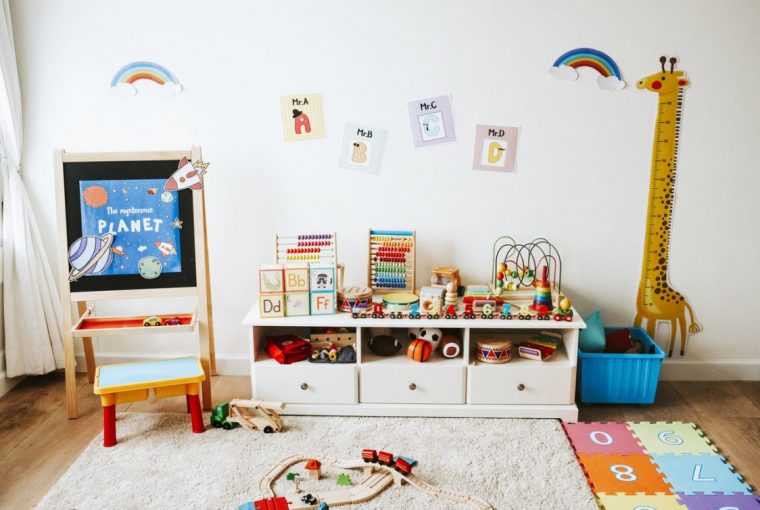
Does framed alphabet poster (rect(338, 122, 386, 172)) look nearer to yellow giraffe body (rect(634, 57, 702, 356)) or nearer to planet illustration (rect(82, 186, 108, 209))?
planet illustration (rect(82, 186, 108, 209))

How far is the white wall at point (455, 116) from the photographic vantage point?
2.73m

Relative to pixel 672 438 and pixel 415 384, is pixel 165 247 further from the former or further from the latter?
pixel 672 438

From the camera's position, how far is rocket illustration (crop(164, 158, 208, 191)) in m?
2.57

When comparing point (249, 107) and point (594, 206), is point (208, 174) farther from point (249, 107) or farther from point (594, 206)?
point (594, 206)

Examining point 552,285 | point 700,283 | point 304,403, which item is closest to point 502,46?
point 552,285

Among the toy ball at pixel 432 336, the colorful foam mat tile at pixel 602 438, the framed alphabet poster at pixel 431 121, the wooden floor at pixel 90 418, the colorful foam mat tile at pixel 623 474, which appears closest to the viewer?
the colorful foam mat tile at pixel 623 474

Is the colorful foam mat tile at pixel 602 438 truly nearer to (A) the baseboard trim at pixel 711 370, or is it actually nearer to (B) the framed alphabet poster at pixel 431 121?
(A) the baseboard trim at pixel 711 370

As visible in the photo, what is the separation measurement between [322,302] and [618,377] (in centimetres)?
131

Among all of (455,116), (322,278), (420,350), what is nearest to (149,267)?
(322,278)

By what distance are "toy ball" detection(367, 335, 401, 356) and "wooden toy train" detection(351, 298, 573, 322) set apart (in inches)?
6.2

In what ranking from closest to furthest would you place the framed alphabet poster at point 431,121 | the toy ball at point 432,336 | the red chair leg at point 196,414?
the red chair leg at point 196,414, the toy ball at point 432,336, the framed alphabet poster at point 431,121

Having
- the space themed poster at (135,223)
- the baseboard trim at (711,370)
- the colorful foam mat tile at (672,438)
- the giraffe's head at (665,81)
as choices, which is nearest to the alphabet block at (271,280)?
the space themed poster at (135,223)

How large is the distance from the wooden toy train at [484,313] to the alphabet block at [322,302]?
4.1 inches

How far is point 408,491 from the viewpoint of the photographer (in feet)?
6.88
